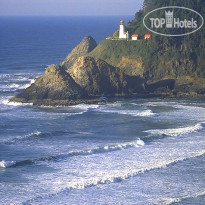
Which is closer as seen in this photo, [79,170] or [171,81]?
[79,170]

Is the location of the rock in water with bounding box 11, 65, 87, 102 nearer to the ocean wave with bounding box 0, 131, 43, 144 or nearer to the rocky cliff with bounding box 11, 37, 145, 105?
the rocky cliff with bounding box 11, 37, 145, 105

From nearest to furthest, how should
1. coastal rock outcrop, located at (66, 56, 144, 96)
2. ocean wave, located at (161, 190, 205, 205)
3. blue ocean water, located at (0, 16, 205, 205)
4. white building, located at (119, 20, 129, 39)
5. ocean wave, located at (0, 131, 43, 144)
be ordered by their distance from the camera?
1. ocean wave, located at (161, 190, 205, 205)
2. blue ocean water, located at (0, 16, 205, 205)
3. ocean wave, located at (0, 131, 43, 144)
4. coastal rock outcrop, located at (66, 56, 144, 96)
5. white building, located at (119, 20, 129, 39)

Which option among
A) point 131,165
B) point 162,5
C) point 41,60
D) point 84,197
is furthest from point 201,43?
point 84,197

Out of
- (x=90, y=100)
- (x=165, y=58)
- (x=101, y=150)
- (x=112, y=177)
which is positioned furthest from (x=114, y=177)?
(x=165, y=58)

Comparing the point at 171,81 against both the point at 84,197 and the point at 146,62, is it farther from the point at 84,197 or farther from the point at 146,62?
the point at 84,197

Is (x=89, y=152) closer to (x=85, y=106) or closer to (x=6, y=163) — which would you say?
(x=6, y=163)

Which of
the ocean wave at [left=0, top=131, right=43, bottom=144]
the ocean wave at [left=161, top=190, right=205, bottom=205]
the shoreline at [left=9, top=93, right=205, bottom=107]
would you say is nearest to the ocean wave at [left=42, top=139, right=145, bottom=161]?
the ocean wave at [left=0, top=131, right=43, bottom=144]

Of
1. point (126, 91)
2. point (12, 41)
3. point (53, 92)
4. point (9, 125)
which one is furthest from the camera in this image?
point (12, 41)
